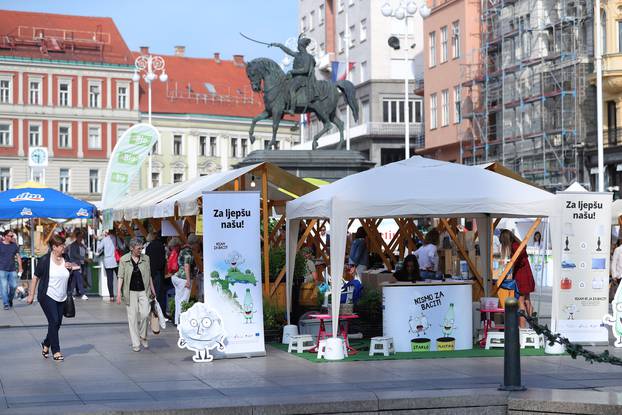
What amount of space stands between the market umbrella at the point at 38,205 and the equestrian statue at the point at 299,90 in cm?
508

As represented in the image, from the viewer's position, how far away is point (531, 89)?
58906 millimetres

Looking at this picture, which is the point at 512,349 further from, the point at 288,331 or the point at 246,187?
the point at 246,187

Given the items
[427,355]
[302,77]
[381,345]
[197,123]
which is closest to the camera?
[427,355]

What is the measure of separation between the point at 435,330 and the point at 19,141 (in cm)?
8786

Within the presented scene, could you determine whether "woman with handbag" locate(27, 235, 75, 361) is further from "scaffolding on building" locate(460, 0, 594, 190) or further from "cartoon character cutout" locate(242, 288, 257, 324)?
"scaffolding on building" locate(460, 0, 594, 190)

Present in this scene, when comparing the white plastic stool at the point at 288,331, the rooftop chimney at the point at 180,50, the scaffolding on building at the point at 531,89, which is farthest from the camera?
the rooftop chimney at the point at 180,50

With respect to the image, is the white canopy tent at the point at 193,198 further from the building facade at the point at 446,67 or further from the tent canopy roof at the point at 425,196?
the building facade at the point at 446,67

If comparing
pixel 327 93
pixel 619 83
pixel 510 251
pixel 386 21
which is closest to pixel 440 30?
pixel 386 21

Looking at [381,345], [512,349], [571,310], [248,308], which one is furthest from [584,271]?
[512,349]

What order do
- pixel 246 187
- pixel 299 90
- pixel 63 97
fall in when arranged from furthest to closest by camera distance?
pixel 63 97 → pixel 299 90 → pixel 246 187

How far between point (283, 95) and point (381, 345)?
17.2 m

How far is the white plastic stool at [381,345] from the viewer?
17484 millimetres

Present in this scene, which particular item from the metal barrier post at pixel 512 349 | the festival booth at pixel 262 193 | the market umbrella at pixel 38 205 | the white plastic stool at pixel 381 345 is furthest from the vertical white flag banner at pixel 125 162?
the metal barrier post at pixel 512 349

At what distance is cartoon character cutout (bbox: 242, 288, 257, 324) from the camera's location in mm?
17719
